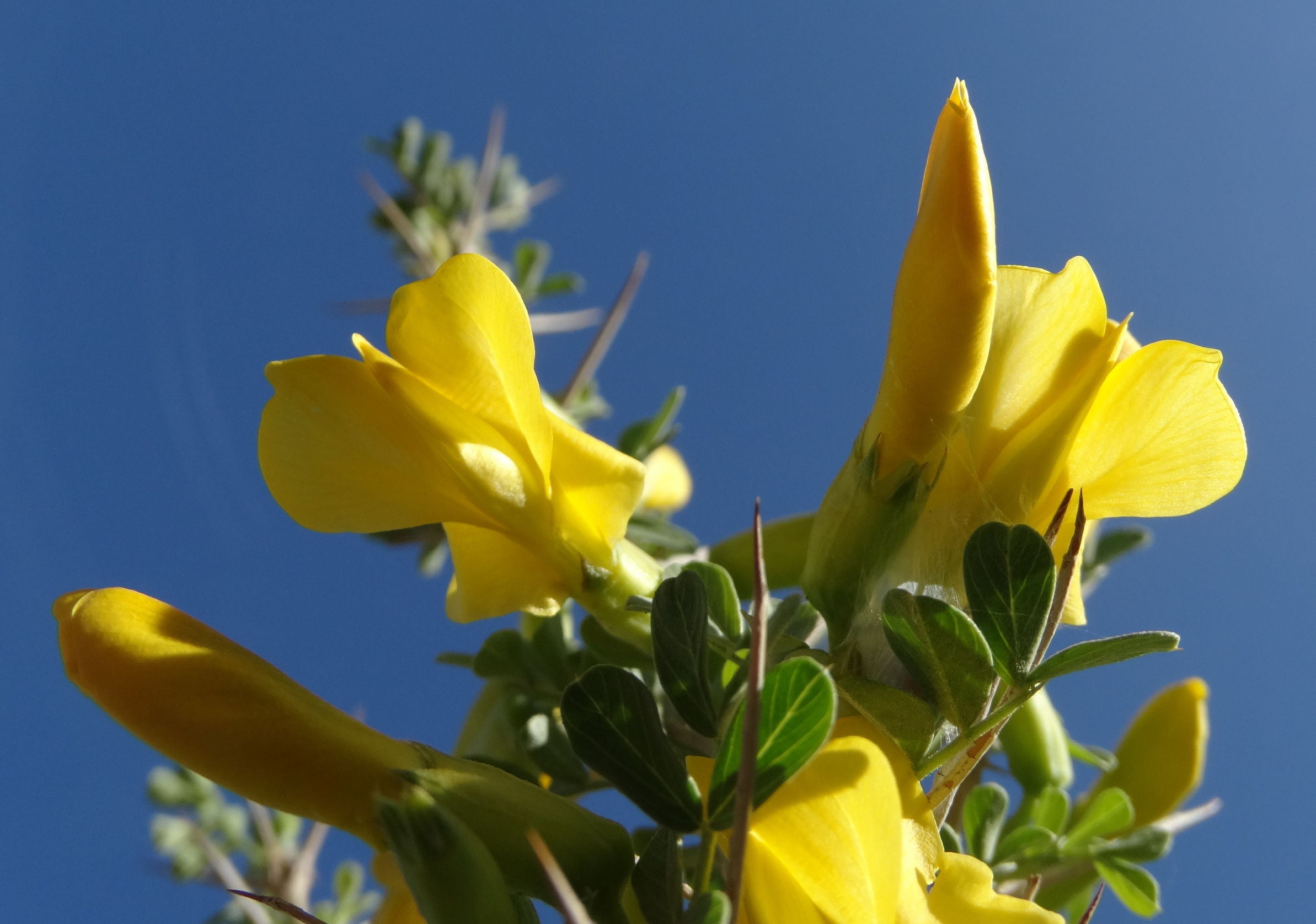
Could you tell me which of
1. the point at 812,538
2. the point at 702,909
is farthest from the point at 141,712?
the point at 812,538

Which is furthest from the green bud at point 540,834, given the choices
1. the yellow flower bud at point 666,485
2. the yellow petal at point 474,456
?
the yellow flower bud at point 666,485

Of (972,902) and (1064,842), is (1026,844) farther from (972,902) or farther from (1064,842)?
(972,902)

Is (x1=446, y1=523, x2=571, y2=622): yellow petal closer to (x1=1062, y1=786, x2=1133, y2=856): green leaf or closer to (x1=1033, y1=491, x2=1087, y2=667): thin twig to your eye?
(x1=1033, y1=491, x2=1087, y2=667): thin twig

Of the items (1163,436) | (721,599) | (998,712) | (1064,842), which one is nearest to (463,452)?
(721,599)

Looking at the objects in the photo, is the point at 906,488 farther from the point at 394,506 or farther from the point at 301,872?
the point at 301,872

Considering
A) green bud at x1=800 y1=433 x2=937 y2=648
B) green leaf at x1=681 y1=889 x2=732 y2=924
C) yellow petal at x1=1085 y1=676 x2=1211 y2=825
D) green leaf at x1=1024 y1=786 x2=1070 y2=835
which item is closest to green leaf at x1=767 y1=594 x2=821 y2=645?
green bud at x1=800 y1=433 x2=937 y2=648

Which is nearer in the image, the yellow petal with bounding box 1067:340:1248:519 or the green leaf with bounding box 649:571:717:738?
the green leaf with bounding box 649:571:717:738
